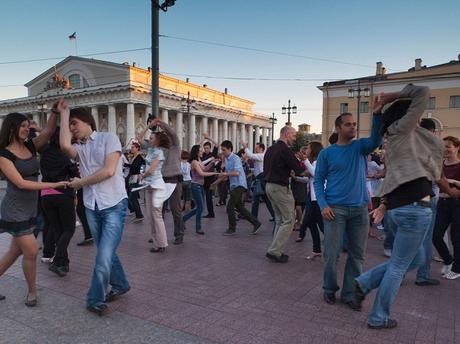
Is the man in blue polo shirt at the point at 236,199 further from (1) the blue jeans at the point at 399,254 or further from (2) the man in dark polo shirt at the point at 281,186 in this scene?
(1) the blue jeans at the point at 399,254

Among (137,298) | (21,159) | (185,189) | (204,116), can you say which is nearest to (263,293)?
(137,298)

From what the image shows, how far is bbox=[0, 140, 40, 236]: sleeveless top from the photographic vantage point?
3.79m

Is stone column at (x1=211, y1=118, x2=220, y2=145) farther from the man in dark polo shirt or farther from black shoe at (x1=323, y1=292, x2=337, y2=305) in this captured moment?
black shoe at (x1=323, y1=292, x2=337, y2=305)

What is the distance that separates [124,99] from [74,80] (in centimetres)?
1927

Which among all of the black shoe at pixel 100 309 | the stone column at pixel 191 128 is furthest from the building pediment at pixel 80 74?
the black shoe at pixel 100 309

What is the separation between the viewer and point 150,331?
11.1 feet

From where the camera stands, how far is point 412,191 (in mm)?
3186

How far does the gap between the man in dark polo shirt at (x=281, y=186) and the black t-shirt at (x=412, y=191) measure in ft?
8.26

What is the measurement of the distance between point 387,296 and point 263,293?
1.49 meters

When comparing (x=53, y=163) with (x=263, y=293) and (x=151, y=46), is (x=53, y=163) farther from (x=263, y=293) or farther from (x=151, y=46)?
(x=151, y=46)

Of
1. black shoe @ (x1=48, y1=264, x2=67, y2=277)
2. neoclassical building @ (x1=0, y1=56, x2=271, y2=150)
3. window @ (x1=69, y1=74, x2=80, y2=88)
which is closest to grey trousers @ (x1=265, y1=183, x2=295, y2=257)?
black shoe @ (x1=48, y1=264, x2=67, y2=277)

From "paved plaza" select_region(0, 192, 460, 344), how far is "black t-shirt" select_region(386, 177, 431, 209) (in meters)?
1.23

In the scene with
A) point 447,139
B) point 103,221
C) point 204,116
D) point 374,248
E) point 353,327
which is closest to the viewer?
point 353,327

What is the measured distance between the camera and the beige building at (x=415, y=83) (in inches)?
1781
